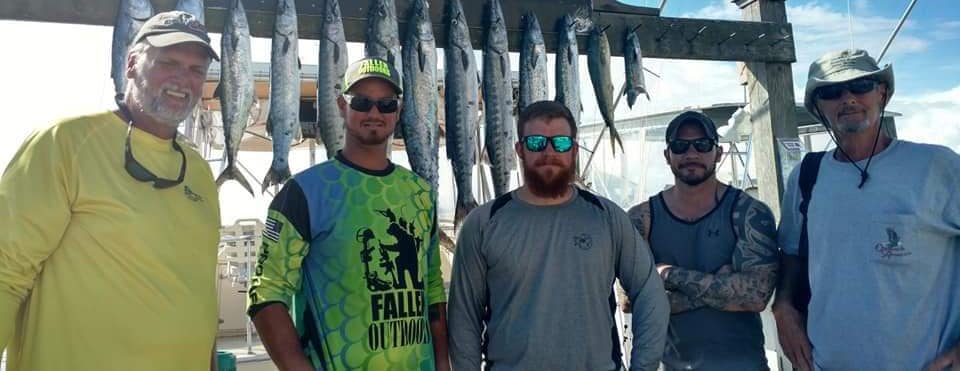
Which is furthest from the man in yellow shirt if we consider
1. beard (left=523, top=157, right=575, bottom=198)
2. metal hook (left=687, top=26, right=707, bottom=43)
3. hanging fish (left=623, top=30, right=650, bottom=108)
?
metal hook (left=687, top=26, right=707, bottom=43)

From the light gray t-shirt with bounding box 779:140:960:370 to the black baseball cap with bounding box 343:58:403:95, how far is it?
173 centimetres

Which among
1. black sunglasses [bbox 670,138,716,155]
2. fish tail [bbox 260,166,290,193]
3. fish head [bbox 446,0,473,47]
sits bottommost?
fish tail [bbox 260,166,290,193]

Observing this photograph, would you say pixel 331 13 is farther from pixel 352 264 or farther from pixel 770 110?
pixel 770 110

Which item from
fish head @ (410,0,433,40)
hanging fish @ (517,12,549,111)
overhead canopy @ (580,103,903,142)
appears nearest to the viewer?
fish head @ (410,0,433,40)

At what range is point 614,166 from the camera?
28.1 ft

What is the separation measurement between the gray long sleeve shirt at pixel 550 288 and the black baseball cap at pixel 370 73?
58 centimetres

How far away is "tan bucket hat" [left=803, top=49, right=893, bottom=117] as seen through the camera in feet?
8.40

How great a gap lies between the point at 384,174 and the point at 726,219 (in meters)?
1.43

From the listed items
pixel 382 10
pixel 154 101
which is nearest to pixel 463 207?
pixel 382 10

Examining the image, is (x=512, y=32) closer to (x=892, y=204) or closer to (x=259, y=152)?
(x=892, y=204)

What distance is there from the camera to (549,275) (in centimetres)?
231

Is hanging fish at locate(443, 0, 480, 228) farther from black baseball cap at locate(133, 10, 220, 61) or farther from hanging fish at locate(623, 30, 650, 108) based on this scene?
black baseball cap at locate(133, 10, 220, 61)

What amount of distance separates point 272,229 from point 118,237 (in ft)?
1.44

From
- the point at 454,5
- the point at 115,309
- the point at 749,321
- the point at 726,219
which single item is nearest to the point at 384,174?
the point at 115,309
